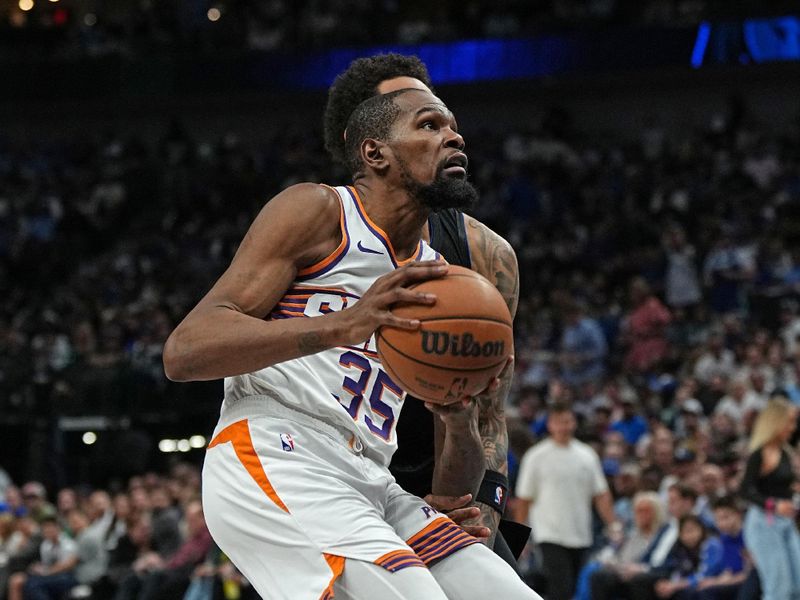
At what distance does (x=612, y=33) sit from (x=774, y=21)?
2456mm

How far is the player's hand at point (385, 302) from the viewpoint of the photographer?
3.20 meters

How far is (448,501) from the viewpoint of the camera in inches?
160

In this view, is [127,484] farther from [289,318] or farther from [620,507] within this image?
[289,318]

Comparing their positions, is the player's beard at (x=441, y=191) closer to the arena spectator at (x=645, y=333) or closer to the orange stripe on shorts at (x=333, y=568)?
the orange stripe on shorts at (x=333, y=568)

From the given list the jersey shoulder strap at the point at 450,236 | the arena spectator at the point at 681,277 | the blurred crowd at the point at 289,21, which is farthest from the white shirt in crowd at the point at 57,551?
the blurred crowd at the point at 289,21

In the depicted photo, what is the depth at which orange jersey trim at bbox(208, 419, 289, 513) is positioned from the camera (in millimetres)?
3432

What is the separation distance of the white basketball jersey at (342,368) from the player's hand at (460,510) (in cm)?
43

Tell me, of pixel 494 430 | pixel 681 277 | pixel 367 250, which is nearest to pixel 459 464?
pixel 494 430

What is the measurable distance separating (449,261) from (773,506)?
4773mm

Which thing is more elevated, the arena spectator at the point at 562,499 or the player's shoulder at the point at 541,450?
the player's shoulder at the point at 541,450

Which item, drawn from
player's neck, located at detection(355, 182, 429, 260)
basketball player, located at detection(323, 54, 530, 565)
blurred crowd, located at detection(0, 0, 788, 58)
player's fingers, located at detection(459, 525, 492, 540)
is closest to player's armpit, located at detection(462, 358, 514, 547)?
basketball player, located at detection(323, 54, 530, 565)

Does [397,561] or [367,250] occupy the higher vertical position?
[367,250]

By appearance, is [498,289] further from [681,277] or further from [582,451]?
[681,277]

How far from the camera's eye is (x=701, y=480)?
9156 mm
